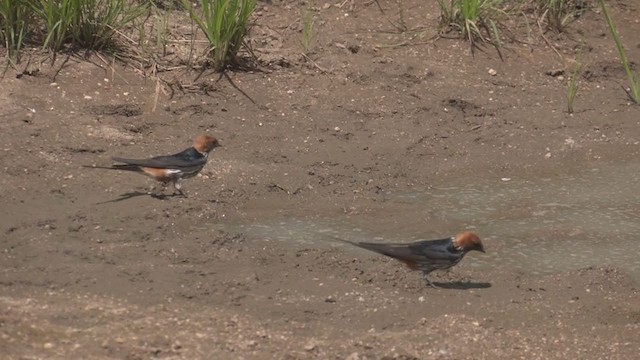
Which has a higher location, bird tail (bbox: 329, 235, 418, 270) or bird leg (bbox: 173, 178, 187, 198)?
bird tail (bbox: 329, 235, 418, 270)

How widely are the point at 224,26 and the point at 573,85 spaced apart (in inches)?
101

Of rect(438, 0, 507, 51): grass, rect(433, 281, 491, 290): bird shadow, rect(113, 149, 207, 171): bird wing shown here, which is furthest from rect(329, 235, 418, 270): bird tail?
rect(438, 0, 507, 51): grass

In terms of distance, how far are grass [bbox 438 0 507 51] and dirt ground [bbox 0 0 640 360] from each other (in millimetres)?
125

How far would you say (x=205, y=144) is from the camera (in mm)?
7605

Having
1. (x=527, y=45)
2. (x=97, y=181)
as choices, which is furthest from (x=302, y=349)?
(x=527, y=45)

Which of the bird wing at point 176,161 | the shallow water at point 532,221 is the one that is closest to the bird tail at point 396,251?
the shallow water at point 532,221

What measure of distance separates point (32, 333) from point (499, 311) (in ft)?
7.50

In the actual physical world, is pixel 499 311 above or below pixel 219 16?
below

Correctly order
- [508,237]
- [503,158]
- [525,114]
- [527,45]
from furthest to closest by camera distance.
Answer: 1. [527,45]
2. [525,114]
3. [503,158]
4. [508,237]

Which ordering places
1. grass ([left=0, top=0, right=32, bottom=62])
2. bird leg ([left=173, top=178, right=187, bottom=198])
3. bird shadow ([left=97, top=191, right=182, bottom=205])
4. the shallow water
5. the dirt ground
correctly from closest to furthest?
the dirt ground, the shallow water, bird shadow ([left=97, top=191, right=182, bottom=205]), bird leg ([left=173, top=178, right=187, bottom=198]), grass ([left=0, top=0, right=32, bottom=62])

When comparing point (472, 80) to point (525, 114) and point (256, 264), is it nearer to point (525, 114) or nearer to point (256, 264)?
point (525, 114)

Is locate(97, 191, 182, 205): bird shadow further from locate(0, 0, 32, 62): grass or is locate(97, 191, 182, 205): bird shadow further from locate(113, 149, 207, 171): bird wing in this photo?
locate(0, 0, 32, 62): grass

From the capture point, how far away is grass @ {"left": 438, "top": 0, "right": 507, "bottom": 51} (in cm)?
A: 964

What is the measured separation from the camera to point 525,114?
9008 mm
